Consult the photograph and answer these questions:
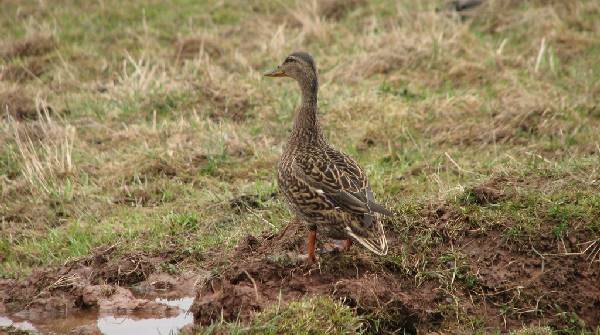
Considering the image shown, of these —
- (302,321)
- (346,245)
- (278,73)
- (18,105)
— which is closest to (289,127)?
(278,73)

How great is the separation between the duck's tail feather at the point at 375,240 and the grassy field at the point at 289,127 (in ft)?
0.82

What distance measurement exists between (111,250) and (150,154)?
75.1 inches

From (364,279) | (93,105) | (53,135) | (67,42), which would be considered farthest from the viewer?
(67,42)

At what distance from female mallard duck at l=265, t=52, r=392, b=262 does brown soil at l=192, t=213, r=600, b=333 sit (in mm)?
217

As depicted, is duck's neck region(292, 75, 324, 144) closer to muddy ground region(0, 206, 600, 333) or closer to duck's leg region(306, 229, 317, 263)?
muddy ground region(0, 206, 600, 333)

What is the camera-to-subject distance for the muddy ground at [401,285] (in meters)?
5.62

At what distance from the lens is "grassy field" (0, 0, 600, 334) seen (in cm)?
628

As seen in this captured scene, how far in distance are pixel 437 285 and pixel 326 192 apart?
2.95 ft

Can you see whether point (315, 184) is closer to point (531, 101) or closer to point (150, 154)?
point (150, 154)

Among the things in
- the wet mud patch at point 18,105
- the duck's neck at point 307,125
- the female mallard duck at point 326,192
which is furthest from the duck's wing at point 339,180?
the wet mud patch at point 18,105

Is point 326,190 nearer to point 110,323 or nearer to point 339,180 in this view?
point 339,180

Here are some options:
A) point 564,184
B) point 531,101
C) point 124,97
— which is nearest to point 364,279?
point 564,184

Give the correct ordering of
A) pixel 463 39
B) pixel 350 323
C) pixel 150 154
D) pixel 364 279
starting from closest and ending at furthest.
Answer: pixel 350 323 → pixel 364 279 → pixel 150 154 → pixel 463 39

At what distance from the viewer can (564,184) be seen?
688 cm
